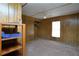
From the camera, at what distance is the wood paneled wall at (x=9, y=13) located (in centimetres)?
145

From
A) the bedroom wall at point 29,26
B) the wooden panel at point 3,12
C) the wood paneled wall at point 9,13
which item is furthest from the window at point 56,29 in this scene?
the wooden panel at point 3,12

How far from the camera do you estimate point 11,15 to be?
1.64m

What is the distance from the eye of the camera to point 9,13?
62.8 inches

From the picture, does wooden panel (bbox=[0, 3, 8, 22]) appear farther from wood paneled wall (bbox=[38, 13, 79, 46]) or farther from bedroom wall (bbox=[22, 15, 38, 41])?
wood paneled wall (bbox=[38, 13, 79, 46])

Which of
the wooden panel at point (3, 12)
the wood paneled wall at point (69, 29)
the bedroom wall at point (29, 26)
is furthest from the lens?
the bedroom wall at point (29, 26)

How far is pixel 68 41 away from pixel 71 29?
0.61 m

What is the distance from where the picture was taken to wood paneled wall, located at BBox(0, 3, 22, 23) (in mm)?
1454

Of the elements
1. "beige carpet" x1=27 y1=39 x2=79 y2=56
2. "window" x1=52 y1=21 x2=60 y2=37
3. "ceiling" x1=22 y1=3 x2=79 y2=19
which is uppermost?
"ceiling" x1=22 y1=3 x2=79 y2=19

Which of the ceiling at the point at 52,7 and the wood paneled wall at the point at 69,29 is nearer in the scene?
the ceiling at the point at 52,7

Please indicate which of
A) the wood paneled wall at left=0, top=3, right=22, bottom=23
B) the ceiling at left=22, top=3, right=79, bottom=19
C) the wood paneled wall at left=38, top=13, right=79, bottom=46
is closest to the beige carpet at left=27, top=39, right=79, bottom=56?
the wood paneled wall at left=38, top=13, right=79, bottom=46

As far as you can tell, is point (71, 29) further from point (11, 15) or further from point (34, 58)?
point (34, 58)

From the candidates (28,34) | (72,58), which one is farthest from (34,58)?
(28,34)

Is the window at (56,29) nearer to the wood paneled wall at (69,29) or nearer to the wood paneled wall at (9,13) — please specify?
the wood paneled wall at (69,29)

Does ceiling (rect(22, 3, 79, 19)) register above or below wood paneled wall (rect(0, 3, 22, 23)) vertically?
above
